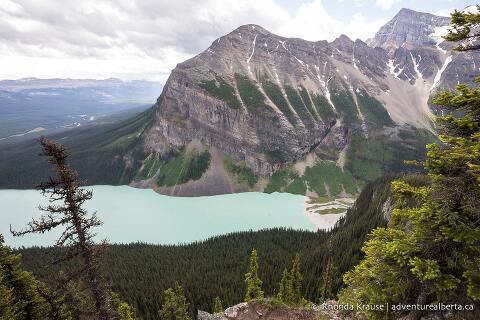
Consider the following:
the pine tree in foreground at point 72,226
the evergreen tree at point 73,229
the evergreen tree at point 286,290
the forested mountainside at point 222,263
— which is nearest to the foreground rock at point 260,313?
the evergreen tree at point 73,229

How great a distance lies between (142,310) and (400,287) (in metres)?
84.0

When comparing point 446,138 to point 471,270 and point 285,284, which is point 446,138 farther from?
point 285,284

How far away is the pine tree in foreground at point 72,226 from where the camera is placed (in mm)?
19156

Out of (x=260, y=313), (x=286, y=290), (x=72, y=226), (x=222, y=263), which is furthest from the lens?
(x=222, y=263)

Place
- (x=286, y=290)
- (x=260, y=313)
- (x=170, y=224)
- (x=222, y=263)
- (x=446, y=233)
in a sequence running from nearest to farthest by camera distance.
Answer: (x=446, y=233) < (x=260, y=313) < (x=286, y=290) < (x=222, y=263) < (x=170, y=224)

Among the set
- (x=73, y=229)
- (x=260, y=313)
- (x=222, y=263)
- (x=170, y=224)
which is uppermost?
(x=73, y=229)

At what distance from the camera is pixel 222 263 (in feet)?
367

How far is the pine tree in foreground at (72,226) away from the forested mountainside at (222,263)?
58.1 m

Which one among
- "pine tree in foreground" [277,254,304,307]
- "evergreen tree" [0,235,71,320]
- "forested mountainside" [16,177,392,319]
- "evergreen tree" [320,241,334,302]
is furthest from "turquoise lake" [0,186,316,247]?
"evergreen tree" [0,235,71,320]

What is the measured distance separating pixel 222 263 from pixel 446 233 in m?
105

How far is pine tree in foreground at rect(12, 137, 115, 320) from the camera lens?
19.2 metres

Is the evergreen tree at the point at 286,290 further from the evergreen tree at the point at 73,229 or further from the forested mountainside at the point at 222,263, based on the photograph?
the evergreen tree at the point at 73,229

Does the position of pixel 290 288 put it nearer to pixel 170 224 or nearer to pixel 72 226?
pixel 72 226

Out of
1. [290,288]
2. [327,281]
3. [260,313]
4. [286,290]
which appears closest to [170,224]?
[286,290]
